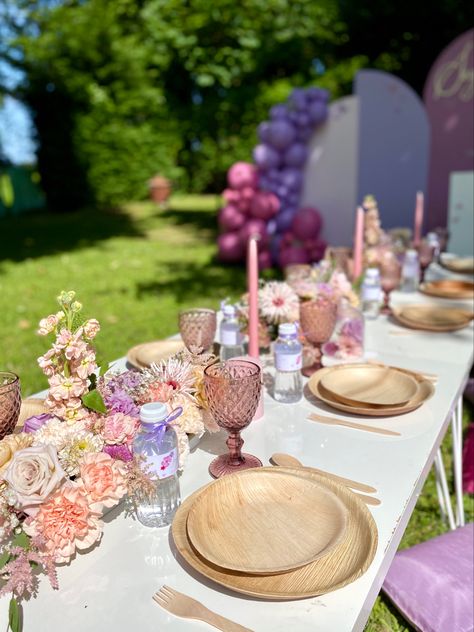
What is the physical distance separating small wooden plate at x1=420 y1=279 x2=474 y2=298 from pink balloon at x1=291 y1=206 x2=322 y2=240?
3534 mm

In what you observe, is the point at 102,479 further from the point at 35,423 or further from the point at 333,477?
the point at 333,477

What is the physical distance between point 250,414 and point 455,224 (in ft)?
10.9

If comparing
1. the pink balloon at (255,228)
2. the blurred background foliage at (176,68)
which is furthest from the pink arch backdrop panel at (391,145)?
the blurred background foliage at (176,68)

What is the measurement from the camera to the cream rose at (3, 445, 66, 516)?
0.86 metres

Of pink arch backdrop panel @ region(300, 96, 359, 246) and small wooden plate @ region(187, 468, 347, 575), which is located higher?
pink arch backdrop panel @ region(300, 96, 359, 246)

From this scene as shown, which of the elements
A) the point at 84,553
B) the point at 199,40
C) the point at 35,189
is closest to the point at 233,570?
the point at 84,553

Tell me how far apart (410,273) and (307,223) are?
144 inches

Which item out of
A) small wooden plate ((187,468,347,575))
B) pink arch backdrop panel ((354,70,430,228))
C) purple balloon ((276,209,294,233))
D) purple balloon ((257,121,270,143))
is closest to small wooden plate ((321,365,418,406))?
small wooden plate ((187,468,347,575))

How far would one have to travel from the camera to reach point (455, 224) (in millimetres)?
3971

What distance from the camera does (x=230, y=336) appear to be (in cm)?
175

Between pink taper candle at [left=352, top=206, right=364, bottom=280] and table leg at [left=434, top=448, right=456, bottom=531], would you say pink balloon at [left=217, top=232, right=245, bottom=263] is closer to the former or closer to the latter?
pink taper candle at [left=352, top=206, right=364, bottom=280]

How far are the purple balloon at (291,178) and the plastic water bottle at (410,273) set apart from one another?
3922 millimetres

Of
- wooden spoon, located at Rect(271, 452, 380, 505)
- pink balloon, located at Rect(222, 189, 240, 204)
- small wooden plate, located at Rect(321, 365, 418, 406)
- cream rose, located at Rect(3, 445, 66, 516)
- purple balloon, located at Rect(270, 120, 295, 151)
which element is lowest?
wooden spoon, located at Rect(271, 452, 380, 505)

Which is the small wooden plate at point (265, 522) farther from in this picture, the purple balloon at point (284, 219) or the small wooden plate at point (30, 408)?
the purple balloon at point (284, 219)
